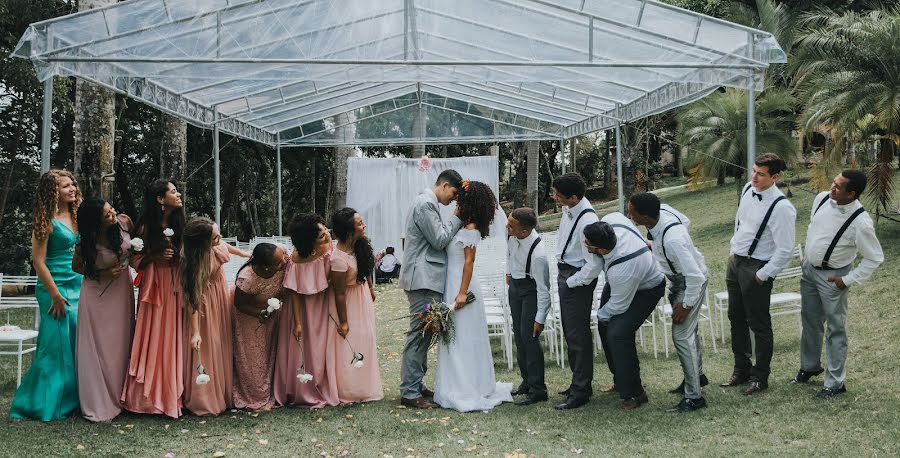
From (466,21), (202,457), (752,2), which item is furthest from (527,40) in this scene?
(752,2)

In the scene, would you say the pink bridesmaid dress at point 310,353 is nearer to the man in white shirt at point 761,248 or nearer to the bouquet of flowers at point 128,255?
the bouquet of flowers at point 128,255

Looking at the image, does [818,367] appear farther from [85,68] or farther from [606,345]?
[85,68]

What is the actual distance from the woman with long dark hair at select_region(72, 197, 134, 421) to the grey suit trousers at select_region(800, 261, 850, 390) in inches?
181

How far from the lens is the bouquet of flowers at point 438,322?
5621mm

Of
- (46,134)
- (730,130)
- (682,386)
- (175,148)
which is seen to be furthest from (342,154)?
(682,386)

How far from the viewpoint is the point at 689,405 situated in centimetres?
538

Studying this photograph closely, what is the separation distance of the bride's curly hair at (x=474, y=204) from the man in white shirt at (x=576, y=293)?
496 mm

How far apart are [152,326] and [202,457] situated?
3.77 ft

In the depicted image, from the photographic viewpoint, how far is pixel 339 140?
13719 mm

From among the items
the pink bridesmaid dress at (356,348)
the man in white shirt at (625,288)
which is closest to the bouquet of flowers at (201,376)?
the pink bridesmaid dress at (356,348)

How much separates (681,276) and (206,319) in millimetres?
3177

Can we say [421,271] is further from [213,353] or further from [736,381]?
[736,381]

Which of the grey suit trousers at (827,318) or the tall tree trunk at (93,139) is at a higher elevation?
the tall tree trunk at (93,139)

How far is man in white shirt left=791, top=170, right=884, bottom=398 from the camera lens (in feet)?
17.4
